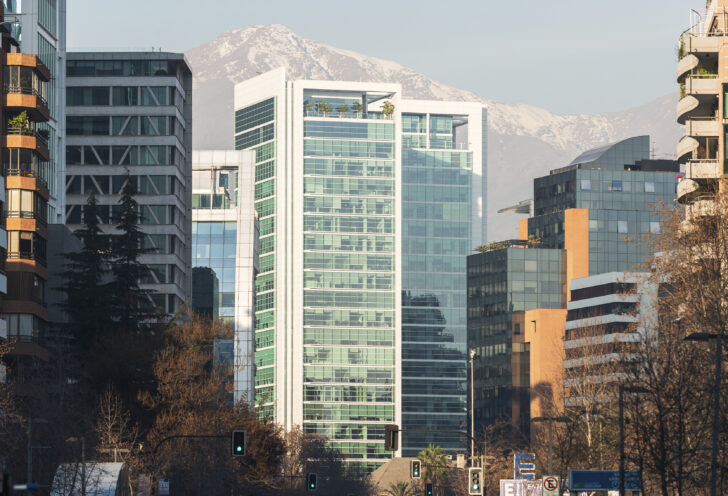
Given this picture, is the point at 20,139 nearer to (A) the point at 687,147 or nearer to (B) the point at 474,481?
(B) the point at 474,481

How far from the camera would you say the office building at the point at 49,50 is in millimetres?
129250

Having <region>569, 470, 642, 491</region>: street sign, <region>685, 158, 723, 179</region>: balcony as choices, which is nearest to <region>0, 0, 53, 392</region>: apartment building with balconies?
<region>685, 158, 723, 179</region>: balcony

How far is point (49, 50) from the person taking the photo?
5404 inches

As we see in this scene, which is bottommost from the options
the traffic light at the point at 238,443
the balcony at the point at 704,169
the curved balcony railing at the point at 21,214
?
the traffic light at the point at 238,443

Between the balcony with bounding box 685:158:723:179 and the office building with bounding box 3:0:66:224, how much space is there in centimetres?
5121

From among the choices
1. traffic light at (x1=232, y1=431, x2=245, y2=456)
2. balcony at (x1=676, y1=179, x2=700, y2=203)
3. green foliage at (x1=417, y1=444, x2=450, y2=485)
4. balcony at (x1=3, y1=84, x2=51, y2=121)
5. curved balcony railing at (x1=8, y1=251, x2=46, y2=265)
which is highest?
balcony at (x1=3, y1=84, x2=51, y2=121)

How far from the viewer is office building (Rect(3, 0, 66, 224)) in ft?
424

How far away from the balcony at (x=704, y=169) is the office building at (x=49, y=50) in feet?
168

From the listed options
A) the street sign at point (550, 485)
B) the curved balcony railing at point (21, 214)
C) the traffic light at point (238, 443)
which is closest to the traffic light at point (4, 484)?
the traffic light at point (238, 443)

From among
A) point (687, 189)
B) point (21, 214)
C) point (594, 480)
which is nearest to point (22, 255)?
point (21, 214)

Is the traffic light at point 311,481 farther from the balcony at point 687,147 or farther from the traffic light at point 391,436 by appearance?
the balcony at point 687,147

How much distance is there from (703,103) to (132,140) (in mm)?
81254

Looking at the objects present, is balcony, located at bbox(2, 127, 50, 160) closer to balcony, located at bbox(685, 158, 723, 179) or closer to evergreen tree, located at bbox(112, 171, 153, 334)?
evergreen tree, located at bbox(112, 171, 153, 334)

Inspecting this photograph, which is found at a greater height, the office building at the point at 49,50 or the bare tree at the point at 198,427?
the office building at the point at 49,50
